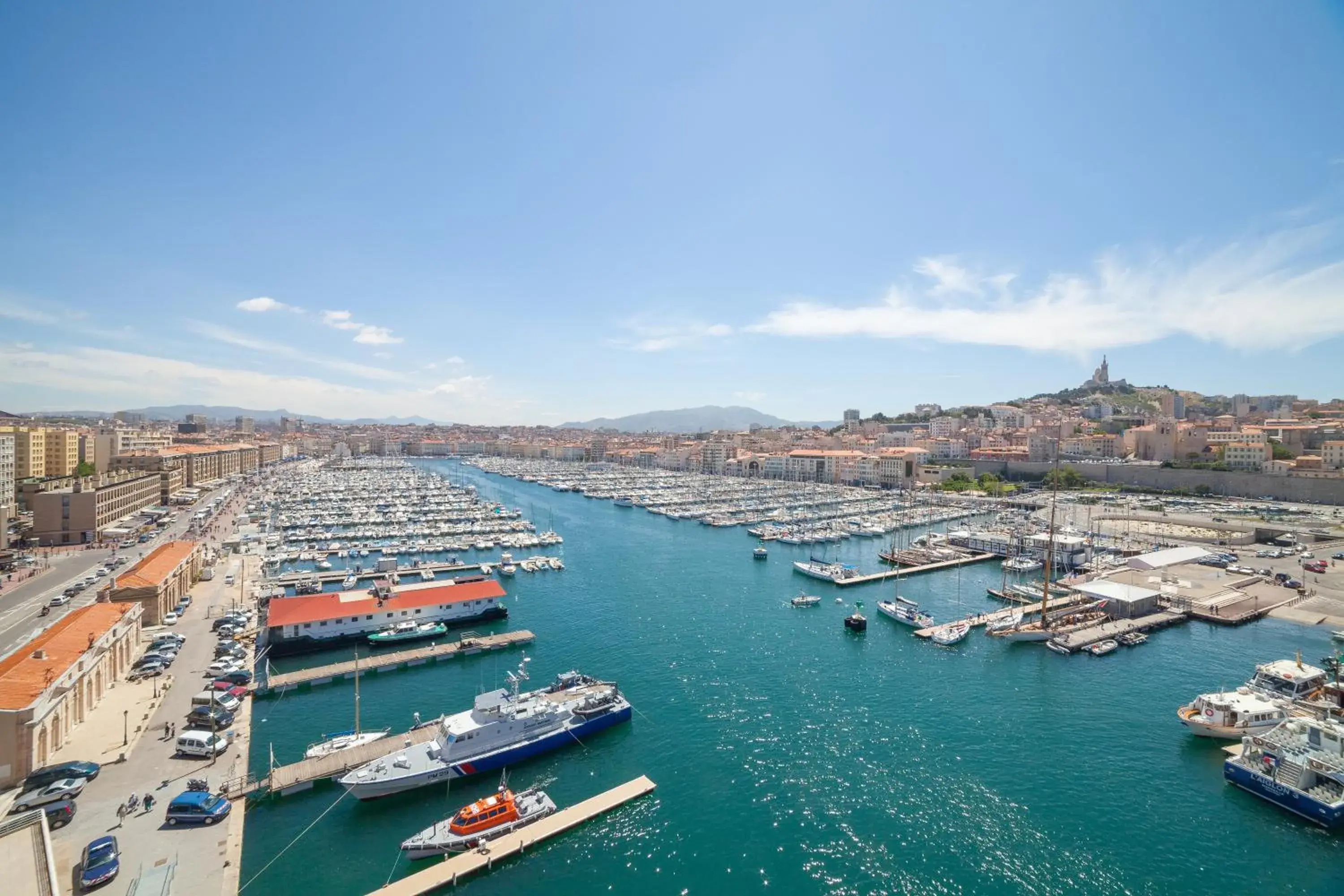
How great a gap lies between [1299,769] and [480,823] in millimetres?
16084

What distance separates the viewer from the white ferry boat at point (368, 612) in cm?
2009

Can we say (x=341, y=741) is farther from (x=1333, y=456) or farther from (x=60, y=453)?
(x=1333, y=456)

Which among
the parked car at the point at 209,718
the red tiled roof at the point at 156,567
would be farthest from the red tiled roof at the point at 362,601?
the parked car at the point at 209,718

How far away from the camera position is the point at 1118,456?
78.9 meters

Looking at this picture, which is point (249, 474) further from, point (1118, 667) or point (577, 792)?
point (1118, 667)

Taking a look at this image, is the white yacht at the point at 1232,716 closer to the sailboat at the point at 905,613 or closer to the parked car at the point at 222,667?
the sailboat at the point at 905,613

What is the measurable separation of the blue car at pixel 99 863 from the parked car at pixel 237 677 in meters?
7.14

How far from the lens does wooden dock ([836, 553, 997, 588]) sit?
98.8 ft

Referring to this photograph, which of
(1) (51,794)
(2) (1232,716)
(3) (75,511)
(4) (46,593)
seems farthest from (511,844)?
(3) (75,511)

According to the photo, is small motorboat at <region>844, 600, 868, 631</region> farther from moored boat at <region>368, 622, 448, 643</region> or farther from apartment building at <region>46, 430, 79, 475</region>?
apartment building at <region>46, 430, 79, 475</region>

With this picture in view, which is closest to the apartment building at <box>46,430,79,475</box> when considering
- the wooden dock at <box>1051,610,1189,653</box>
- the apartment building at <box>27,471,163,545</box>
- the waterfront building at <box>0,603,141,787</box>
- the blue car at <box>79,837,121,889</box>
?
the apartment building at <box>27,471,163,545</box>

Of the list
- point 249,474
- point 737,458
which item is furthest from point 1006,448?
point 249,474

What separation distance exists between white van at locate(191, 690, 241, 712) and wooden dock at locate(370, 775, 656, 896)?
7.68 m

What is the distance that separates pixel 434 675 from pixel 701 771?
916cm
